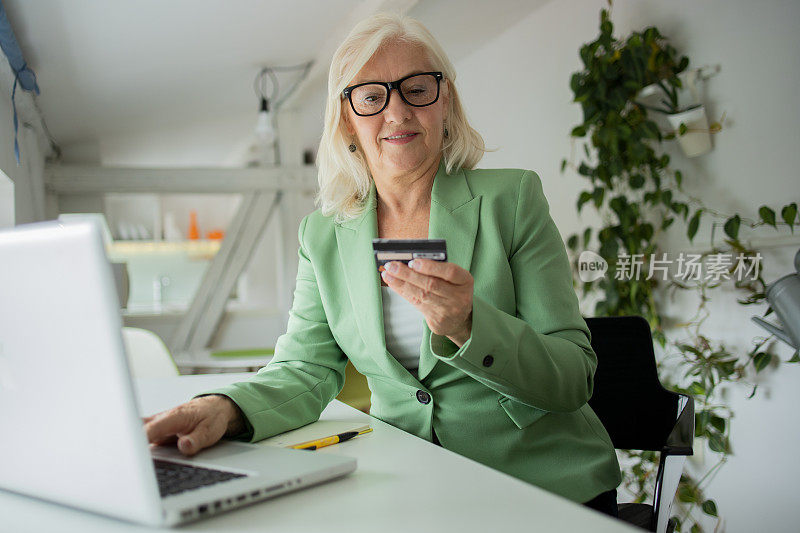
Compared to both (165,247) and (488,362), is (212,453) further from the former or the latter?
(165,247)

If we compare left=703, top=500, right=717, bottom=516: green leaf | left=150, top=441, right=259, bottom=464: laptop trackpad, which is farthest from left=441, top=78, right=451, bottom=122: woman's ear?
left=703, top=500, right=717, bottom=516: green leaf

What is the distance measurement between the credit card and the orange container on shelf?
8855 mm

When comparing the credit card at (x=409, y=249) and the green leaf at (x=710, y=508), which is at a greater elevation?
the credit card at (x=409, y=249)

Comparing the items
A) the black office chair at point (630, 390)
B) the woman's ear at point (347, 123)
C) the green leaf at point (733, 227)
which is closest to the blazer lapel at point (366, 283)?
the woman's ear at point (347, 123)

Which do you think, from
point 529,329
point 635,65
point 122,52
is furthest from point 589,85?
point 122,52

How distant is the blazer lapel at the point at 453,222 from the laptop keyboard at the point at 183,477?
0.47 meters

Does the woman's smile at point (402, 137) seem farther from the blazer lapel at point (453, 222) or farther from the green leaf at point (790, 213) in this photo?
the green leaf at point (790, 213)

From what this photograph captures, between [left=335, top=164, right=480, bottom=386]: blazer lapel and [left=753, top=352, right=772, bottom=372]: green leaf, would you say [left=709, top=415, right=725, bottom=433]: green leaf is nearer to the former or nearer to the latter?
[left=753, top=352, right=772, bottom=372]: green leaf

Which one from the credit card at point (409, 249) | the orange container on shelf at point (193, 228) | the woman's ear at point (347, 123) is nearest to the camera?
the credit card at point (409, 249)

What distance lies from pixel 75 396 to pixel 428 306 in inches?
18.7

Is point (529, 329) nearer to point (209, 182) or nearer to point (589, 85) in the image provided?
point (589, 85)

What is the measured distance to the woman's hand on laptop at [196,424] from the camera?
93cm

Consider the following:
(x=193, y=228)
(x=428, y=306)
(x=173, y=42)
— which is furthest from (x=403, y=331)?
(x=193, y=228)

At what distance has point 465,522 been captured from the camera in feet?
2.22
